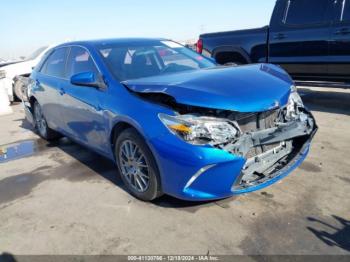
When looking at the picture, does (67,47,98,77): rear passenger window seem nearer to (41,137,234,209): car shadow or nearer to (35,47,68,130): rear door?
(35,47,68,130): rear door

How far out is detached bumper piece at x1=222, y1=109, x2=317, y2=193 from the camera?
9.61 feet

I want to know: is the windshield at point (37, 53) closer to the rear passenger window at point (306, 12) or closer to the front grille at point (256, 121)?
the rear passenger window at point (306, 12)

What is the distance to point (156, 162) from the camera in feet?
10.0

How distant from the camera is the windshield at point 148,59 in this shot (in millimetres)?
3873

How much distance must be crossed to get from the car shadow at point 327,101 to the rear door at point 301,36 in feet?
2.12

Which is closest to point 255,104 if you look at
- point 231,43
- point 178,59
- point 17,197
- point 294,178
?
point 294,178

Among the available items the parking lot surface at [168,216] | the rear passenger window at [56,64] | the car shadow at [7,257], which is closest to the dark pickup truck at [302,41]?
the parking lot surface at [168,216]

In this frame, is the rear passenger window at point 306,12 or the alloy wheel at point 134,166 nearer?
the alloy wheel at point 134,166

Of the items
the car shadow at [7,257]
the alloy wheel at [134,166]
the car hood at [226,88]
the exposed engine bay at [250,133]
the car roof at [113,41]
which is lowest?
the car shadow at [7,257]

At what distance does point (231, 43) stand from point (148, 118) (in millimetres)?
5056

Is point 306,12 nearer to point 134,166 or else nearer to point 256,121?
point 256,121

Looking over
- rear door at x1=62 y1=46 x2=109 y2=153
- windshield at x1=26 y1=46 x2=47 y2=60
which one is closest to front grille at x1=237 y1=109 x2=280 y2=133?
rear door at x1=62 y1=46 x2=109 y2=153

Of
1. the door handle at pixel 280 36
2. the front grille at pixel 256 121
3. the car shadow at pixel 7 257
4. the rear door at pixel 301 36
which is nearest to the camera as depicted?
the car shadow at pixel 7 257

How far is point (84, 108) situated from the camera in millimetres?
4102
